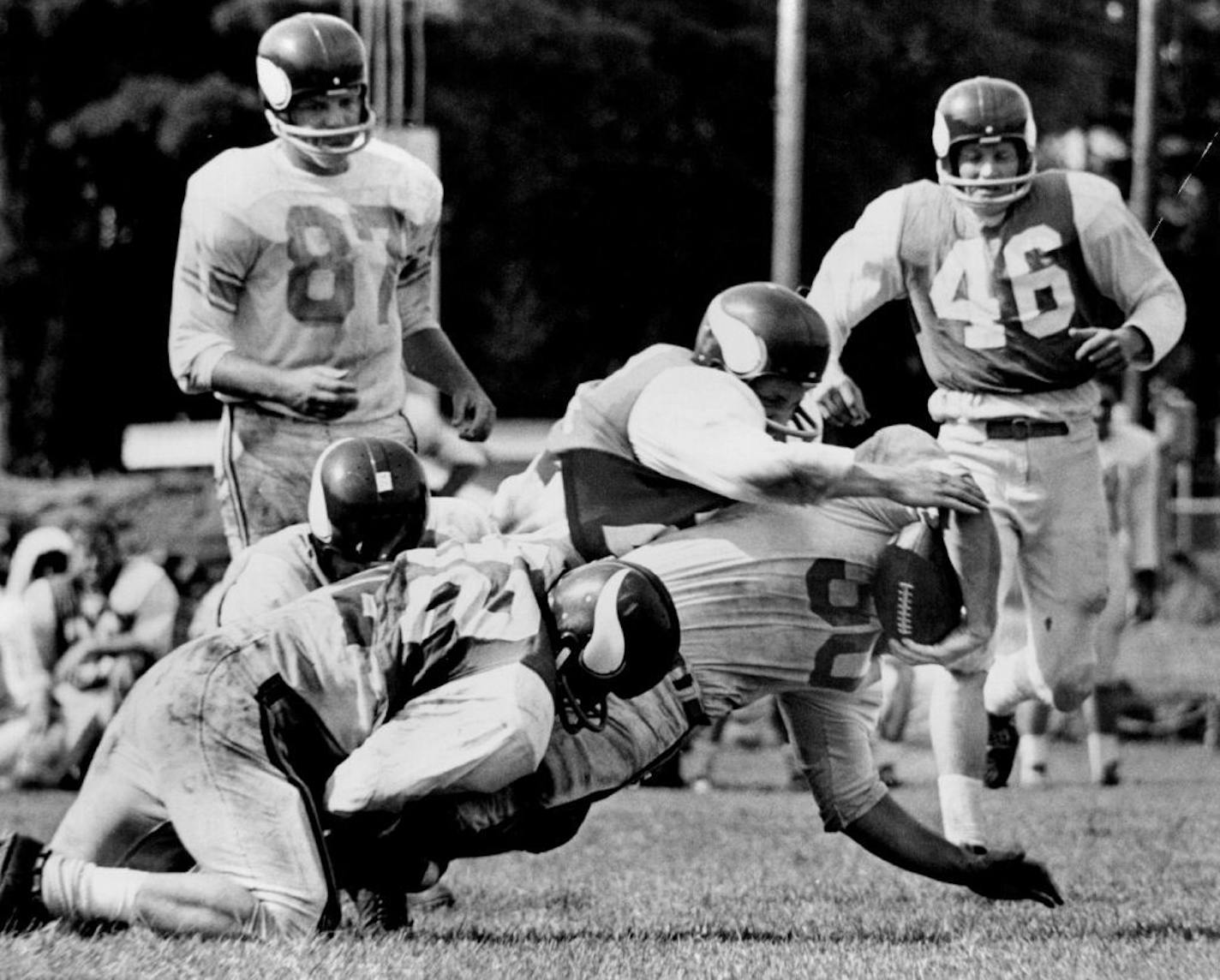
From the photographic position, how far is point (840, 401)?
6.67 metres

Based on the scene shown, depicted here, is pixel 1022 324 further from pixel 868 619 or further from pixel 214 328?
pixel 214 328

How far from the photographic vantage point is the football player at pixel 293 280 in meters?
6.48

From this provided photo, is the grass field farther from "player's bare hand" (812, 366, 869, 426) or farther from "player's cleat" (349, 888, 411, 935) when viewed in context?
"player's bare hand" (812, 366, 869, 426)

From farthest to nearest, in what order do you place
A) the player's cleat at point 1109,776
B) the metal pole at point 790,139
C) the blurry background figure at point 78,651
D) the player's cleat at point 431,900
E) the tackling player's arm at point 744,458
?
the metal pole at point 790,139 < the blurry background figure at point 78,651 < the player's cleat at point 1109,776 < the player's cleat at point 431,900 < the tackling player's arm at point 744,458

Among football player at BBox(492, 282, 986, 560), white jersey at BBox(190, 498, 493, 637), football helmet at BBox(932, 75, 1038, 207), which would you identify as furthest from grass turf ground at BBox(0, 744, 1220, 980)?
football helmet at BBox(932, 75, 1038, 207)

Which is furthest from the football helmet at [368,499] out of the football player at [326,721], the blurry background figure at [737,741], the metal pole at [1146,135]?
the metal pole at [1146,135]

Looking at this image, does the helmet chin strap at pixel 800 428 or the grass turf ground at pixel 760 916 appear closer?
the grass turf ground at pixel 760 916

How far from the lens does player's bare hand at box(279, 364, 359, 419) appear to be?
638 centimetres

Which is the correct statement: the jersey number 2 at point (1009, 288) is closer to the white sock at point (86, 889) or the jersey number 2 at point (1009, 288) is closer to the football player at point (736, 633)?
the football player at point (736, 633)

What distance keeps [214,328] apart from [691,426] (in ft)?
6.01

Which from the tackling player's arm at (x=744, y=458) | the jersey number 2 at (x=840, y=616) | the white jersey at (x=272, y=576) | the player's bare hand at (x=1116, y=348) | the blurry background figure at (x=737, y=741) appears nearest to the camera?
the tackling player's arm at (x=744, y=458)

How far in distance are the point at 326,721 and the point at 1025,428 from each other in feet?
9.27

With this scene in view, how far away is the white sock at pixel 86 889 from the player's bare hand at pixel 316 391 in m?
1.57

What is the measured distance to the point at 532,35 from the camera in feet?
80.7
